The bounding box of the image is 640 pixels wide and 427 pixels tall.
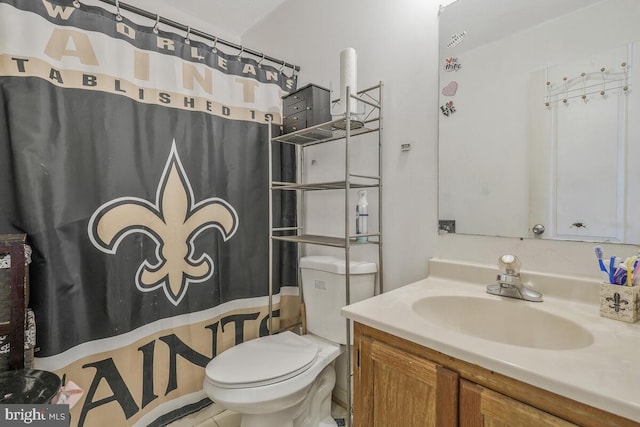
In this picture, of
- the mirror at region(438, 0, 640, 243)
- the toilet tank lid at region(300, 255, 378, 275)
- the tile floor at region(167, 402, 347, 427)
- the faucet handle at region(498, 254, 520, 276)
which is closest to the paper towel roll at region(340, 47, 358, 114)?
the mirror at region(438, 0, 640, 243)

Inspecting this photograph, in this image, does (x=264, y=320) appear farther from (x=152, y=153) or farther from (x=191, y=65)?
(x=191, y=65)

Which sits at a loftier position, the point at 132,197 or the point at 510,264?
the point at 132,197

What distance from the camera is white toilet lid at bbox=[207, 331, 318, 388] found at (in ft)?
3.47

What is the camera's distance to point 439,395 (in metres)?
0.64

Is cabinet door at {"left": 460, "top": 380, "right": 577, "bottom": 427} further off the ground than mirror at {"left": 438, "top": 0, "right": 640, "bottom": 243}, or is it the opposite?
mirror at {"left": 438, "top": 0, "right": 640, "bottom": 243}

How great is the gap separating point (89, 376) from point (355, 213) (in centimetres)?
131

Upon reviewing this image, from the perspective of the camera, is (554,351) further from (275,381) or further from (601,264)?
(275,381)

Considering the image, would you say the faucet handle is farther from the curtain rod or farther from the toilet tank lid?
Answer: the curtain rod

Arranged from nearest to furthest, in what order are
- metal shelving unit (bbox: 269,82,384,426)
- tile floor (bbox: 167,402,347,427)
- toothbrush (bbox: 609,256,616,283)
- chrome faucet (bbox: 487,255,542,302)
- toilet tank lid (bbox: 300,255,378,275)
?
toothbrush (bbox: 609,256,616,283), chrome faucet (bbox: 487,255,542,302), metal shelving unit (bbox: 269,82,384,426), toilet tank lid (bbox: 300,255,378,275), tile floor (bbox: 167,402,347,427)

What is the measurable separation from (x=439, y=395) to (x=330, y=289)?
0.79 meters

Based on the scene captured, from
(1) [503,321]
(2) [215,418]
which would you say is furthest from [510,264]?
(2) [215,418]

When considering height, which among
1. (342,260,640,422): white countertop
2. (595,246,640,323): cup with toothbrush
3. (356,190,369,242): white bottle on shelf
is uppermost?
(356,190,369,242): white bottle on shelf

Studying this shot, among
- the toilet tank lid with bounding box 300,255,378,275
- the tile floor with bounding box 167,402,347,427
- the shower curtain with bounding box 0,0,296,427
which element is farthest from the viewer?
the tile floor with bounding box 167,402,347,427

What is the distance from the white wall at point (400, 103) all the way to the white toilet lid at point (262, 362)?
0.51 metres
